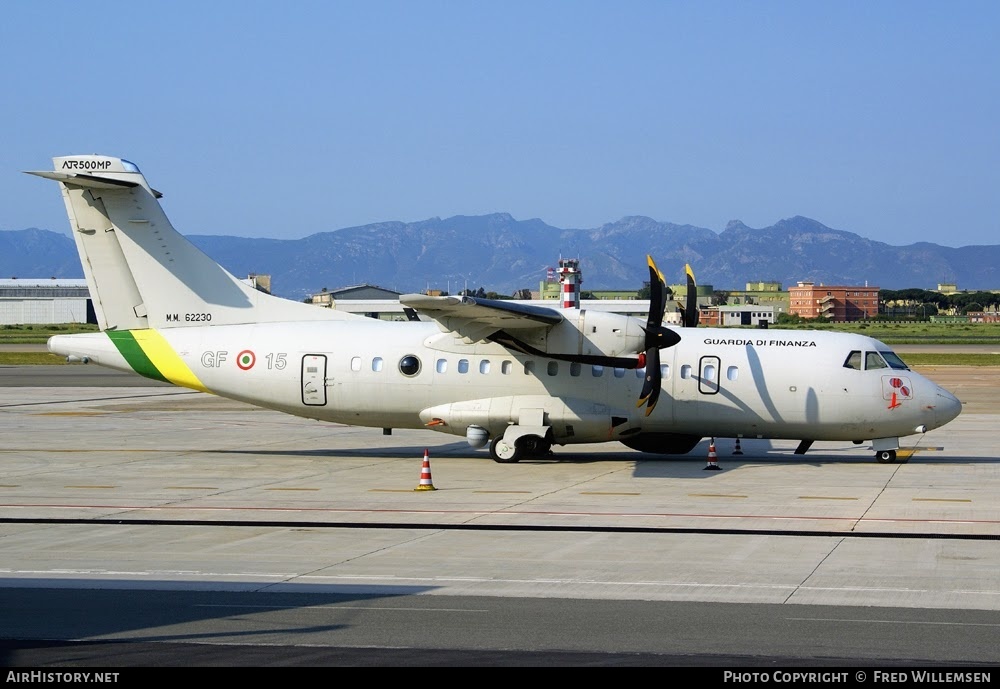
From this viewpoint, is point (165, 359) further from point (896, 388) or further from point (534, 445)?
point (896, 388)

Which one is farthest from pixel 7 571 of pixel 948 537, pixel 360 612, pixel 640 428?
pixel 640 428

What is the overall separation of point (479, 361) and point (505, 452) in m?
2.26

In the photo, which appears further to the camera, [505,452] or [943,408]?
[505,452]

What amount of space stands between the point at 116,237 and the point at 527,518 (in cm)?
1443

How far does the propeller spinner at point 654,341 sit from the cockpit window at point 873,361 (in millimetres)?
4686

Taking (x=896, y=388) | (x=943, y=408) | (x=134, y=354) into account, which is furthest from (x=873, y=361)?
(x=134, y=354)

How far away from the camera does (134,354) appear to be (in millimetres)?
27484

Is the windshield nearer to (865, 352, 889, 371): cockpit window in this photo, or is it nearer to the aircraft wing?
(865, 352, 889, 371): cockpit window

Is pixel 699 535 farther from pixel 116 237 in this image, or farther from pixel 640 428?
pixel 116 237

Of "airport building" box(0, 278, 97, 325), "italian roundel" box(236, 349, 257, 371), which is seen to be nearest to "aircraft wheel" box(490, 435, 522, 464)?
"italian roundel" box(236, 349, 257, 371)

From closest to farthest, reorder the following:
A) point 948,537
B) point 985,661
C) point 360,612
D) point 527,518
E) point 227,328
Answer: point 985,661
point 360,612
point 948,537
point 527,518
point 227,328

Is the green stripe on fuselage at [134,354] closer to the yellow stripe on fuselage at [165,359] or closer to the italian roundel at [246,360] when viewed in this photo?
the yellow stripe on fuselage at [165,359]

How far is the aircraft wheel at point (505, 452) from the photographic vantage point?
86.5 feet
